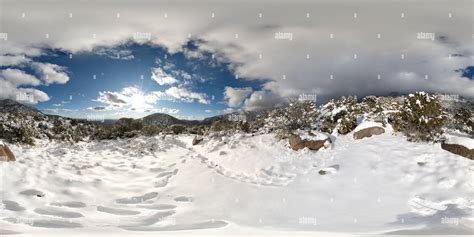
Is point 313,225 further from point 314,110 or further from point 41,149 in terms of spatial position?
point 41,149

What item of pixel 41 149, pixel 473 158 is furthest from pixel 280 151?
pixel 41 149

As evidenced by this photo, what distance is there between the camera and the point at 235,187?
627cm

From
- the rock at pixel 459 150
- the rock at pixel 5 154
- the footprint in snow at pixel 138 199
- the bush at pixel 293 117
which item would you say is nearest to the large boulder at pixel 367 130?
the bush at pixel 293 117

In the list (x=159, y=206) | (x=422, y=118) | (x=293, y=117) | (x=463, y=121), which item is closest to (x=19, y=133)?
(x=159, y=206)

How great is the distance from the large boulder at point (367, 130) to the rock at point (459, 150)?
837 millimetres

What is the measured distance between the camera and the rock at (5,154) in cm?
627

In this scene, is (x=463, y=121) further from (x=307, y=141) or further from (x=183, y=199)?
(x=183, y=199)

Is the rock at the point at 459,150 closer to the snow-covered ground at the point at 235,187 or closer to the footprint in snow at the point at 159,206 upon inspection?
the snow-covered ground at the point at 235,187

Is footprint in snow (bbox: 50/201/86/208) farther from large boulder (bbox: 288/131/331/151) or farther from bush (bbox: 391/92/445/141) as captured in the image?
bush (bbox: 391/92/445/141)

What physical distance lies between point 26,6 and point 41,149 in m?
1.82

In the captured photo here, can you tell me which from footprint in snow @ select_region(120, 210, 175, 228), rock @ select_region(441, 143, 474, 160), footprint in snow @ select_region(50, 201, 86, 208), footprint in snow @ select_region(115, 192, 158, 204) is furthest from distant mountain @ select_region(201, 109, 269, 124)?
rock @ select_region(441, 143, 474, 160)

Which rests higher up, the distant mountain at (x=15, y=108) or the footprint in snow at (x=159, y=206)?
the distant mountain at (x=15, y=108)

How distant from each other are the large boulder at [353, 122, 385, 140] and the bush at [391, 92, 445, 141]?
288 millimetres

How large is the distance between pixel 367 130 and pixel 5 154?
479 cm
